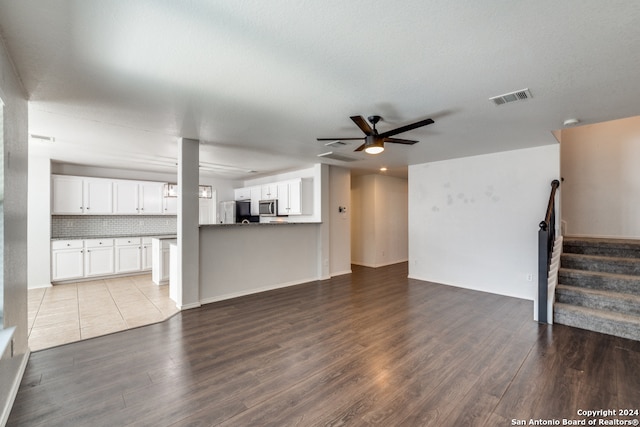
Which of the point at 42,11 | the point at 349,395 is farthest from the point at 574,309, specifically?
the point at 42,11

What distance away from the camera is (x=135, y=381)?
234 cm

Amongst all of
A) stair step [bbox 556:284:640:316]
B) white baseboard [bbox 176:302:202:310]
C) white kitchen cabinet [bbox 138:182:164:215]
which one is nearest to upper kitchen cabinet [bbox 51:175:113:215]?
white kitchen cabinet [bbox 138:182:164:215]

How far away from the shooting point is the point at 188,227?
4.25 meters

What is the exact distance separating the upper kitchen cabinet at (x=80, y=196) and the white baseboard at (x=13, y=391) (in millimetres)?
4406

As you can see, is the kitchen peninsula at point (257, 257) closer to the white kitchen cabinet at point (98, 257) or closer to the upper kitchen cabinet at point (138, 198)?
the white kitchen cabinet at point (98, 257)

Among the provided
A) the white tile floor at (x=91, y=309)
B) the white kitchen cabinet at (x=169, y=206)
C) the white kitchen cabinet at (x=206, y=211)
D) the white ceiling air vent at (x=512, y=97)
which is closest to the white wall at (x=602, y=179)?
the white ceiling air vent at (x=512, y=97)

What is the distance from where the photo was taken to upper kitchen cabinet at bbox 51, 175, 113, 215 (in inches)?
232

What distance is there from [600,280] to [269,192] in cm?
632

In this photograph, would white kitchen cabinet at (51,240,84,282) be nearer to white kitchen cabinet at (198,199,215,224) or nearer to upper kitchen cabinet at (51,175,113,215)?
upper kitchen cabinet at (51,175,113,215)

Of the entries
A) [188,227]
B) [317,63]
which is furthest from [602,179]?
[188,227]

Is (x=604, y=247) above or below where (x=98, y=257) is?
above

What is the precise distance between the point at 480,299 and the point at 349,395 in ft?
11.5

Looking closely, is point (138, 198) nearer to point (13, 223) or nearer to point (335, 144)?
point (13, 223)

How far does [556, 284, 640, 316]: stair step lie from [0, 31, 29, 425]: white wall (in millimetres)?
5677
